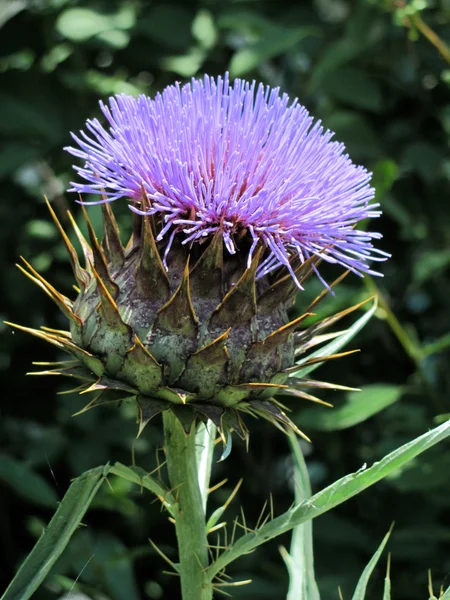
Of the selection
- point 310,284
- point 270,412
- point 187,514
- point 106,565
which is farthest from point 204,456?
point 106,565

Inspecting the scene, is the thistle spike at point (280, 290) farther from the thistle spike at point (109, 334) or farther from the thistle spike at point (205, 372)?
the thistle spike at point (109, 334)

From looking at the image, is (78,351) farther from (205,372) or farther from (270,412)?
(270,412)

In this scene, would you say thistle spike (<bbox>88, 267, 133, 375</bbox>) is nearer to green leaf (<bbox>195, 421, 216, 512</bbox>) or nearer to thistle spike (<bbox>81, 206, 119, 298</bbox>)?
thistle spike (<bbox>81, 206, 119, 298</bbox>)

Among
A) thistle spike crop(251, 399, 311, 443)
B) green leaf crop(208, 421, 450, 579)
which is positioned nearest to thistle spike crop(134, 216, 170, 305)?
thistle spike crop(251, 399, 311, 443)

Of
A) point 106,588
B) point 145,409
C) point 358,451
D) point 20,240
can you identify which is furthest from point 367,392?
point 20,240

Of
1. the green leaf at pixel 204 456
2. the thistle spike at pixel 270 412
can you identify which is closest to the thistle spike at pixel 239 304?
the thistle spike at pixel 270 412
